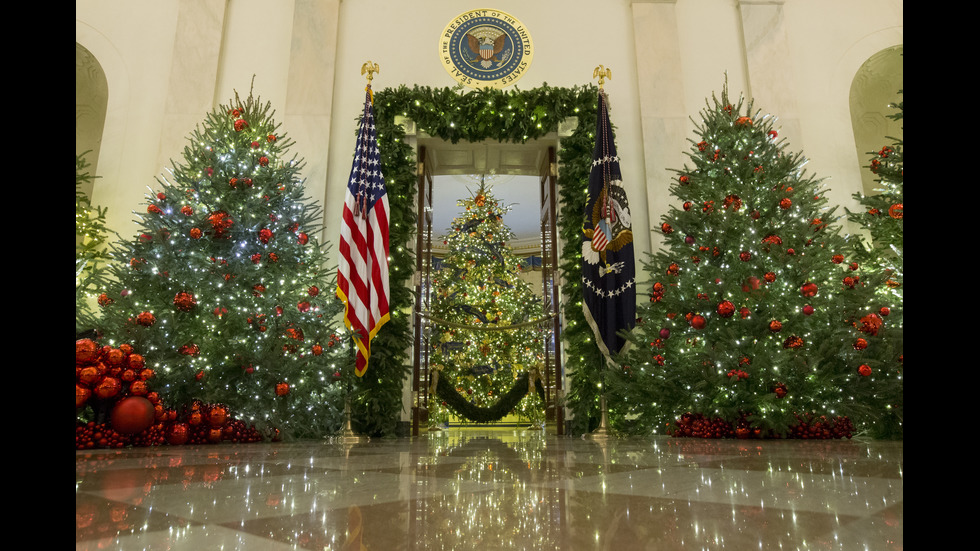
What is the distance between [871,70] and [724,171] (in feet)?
14.6

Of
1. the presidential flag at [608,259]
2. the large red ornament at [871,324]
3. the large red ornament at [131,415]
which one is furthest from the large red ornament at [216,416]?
the large red ornament at [871,324]

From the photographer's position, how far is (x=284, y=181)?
543cm

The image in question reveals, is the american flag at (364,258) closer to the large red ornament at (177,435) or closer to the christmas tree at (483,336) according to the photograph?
the large red ornament at (177,435)

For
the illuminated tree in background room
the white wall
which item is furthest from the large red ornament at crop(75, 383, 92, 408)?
the illuminated tree in background room

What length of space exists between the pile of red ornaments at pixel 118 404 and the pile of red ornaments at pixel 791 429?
152 inches

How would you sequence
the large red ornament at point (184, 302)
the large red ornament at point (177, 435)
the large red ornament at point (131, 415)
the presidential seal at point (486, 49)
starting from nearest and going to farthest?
the large red ornament at point (131, 415) → the large red ornament at point (177, 435) → the large red ornament at point (184, 302) → the presidential seal at point (486, 49)

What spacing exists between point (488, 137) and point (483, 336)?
463 cm

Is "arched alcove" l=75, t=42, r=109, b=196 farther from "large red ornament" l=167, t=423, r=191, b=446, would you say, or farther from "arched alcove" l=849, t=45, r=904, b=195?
"arched alcove" l=849, t=45, r=904, b=195

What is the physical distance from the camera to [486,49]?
7.34 metres

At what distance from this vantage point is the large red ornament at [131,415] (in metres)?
3.41

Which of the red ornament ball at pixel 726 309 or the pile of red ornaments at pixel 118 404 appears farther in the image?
the red ornament ball at pixel 726 309

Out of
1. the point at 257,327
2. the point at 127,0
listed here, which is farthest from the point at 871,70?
the point at 127,0

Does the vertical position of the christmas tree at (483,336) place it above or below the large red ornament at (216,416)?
above

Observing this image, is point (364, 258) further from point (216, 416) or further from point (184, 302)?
point (216, 416)
